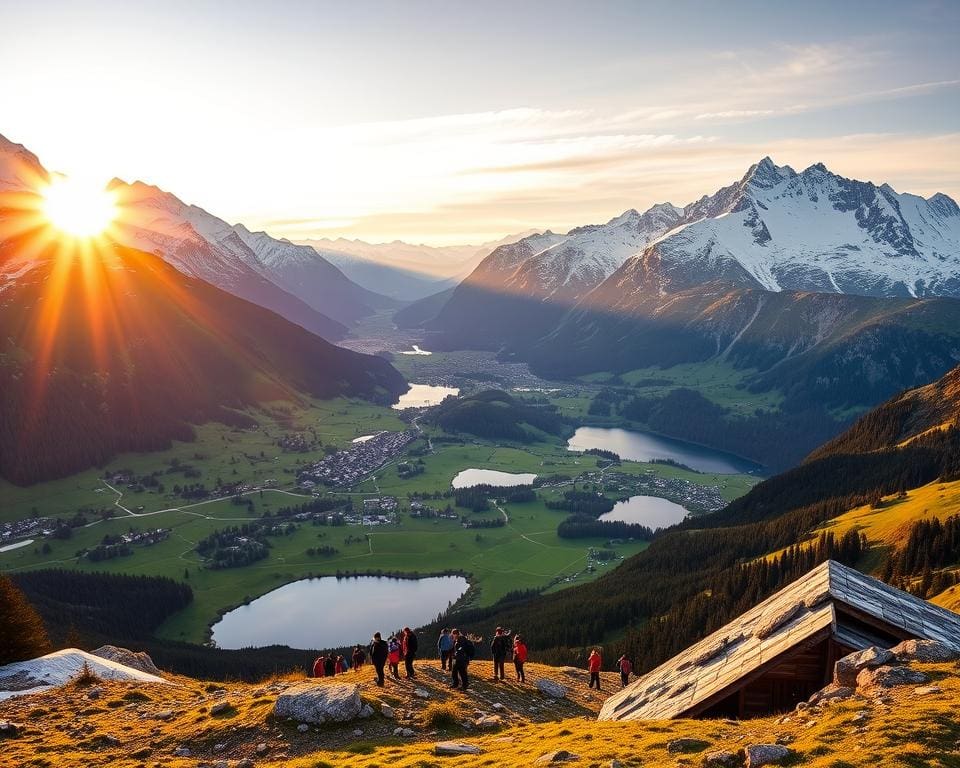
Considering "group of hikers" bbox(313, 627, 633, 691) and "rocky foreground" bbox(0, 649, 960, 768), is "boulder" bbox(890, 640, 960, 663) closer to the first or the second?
"rocky foreground" bbox(0, 649, 960, 768)

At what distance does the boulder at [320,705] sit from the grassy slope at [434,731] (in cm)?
52

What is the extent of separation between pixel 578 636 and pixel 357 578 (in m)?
81.5

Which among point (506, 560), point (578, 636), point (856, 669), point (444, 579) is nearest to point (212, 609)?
point (444, 579)

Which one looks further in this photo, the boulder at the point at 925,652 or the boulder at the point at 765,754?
the boulder at the point at 925,652

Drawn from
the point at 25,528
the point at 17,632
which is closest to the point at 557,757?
the point at 17,632

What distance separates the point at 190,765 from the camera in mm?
27453

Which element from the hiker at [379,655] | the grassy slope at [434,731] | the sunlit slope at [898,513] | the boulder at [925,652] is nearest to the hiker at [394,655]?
the grassy slope at [434,731]

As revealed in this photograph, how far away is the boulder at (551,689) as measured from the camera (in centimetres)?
4147

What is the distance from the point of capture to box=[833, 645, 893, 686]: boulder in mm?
25234

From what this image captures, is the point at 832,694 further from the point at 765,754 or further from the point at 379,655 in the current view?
the point at 379,655

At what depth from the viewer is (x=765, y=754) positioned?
20219 millimetres

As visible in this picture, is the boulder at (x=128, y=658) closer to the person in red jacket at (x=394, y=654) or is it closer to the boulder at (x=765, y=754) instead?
the person in red jacket at (x=394, y=654)

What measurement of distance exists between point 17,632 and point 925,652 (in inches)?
1855

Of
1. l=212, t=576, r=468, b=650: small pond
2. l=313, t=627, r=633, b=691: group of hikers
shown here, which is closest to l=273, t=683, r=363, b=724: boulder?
l=313, t=627, r=633, b=691: group of hikers
